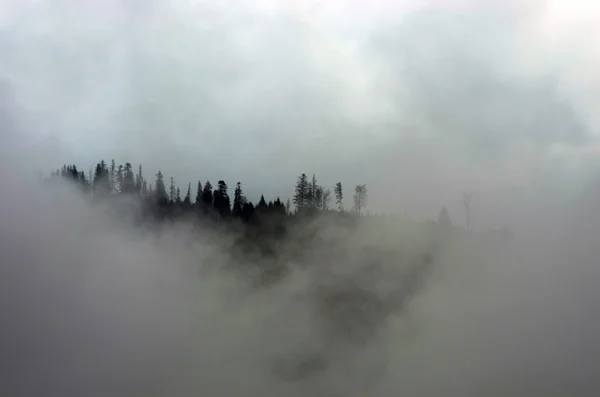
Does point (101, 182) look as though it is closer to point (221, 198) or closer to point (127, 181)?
point (127, 181)

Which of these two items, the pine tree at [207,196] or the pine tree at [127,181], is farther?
the pine tree at [207,196]

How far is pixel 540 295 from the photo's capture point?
10.3 meters

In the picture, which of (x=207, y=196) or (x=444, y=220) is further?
(x=207, y=196)

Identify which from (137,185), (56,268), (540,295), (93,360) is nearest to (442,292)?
(540,295)

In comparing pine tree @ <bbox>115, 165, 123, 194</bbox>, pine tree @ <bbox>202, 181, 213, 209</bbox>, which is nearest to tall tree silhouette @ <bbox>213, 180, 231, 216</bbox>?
pine tree @ <bbox>202, 181, 213, 209</bbox>

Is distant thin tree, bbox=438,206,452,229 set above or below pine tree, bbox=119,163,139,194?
below

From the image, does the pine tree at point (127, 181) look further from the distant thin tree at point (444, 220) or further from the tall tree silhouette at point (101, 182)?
the distant thin tree at point (444, 220)

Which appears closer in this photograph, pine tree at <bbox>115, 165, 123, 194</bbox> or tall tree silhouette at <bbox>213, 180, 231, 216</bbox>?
pine tree at <bbox>115, 165, 123, 194</bbox>

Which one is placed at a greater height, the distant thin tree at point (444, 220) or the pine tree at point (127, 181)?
the pine tree at point (127, 181)

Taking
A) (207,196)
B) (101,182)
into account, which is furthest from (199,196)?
(101,182)

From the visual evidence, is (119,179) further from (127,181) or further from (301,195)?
(301,195)

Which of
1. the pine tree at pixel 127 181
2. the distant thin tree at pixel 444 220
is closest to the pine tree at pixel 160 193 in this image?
the pine tree at pixel 127 181

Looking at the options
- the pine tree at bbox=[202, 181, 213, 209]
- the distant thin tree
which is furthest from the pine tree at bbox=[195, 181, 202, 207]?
the distant thin tree

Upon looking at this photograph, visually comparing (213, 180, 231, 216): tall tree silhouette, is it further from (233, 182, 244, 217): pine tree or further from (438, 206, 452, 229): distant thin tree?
(438, 206, 452, 229): distant thin tree
